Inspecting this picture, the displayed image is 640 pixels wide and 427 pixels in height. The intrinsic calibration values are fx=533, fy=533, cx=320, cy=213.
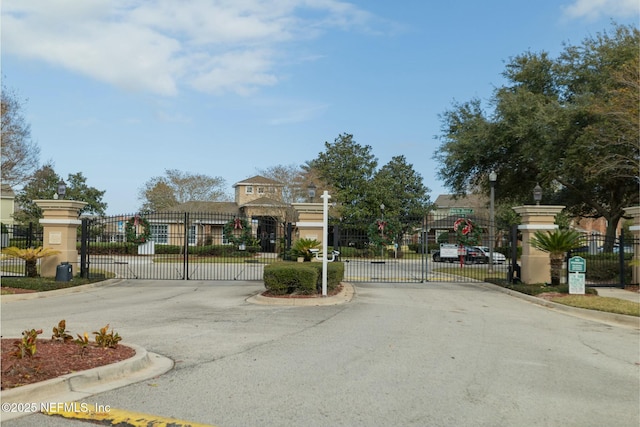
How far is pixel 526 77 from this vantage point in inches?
1133

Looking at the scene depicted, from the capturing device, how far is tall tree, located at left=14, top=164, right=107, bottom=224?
48.0m

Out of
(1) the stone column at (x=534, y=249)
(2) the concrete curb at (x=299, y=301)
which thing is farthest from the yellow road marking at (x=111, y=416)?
(1) the stone column at (x=534, y=249)

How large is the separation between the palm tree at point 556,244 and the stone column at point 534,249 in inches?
44.4

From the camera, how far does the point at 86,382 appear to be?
5.85 m

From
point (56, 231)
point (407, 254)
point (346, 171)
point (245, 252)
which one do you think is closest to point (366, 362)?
point (56, 231)

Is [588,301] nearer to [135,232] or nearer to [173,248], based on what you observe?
[135,232]

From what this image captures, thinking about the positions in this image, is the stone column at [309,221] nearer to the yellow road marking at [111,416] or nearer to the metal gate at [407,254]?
the metal gate at [407,254]

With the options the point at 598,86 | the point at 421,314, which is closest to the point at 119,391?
the point at 421,314

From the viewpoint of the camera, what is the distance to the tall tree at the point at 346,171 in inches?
1790

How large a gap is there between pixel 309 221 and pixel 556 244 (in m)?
7.98

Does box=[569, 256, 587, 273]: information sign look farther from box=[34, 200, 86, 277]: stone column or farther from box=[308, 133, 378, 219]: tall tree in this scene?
box=[308, 133, 378, 219]: tall tree

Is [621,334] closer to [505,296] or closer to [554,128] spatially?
[505,296]

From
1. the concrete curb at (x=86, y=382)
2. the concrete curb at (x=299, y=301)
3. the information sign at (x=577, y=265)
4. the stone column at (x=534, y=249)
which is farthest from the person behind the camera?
the stone column at (x=534, y=249)

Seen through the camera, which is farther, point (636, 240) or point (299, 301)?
point (636, 240)
